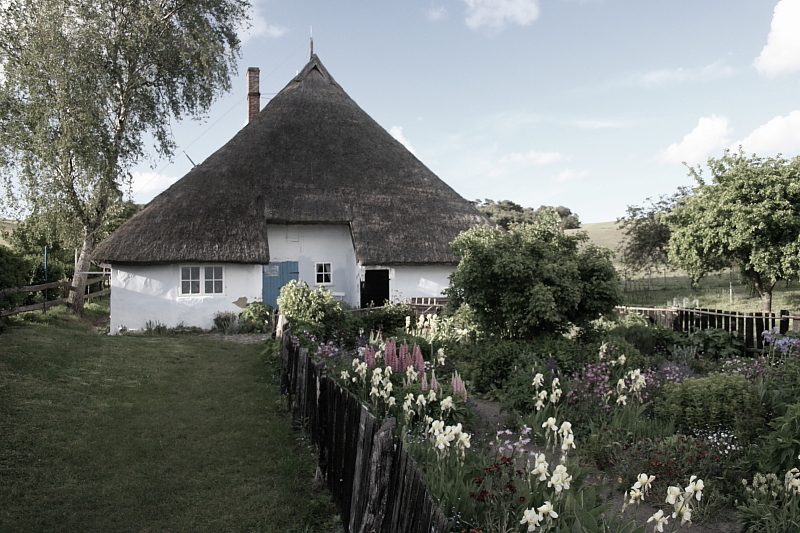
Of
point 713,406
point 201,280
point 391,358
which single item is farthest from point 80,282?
point 713,406

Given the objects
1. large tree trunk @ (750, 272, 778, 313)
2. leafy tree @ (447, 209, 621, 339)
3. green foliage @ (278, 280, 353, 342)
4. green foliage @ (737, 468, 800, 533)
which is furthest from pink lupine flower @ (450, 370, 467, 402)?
large tree trunk @ (750, 272, 778, 313)

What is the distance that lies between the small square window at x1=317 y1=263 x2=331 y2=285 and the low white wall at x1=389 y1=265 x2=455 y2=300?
226 cm

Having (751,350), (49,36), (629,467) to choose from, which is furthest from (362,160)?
(629,467)

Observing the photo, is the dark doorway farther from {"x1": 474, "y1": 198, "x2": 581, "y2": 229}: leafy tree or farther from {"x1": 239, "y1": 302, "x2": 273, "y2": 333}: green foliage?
{"x1": 474, "y1": 198, "x2": 581, "y2": 229}: leafy tree

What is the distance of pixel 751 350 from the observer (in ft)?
31.9

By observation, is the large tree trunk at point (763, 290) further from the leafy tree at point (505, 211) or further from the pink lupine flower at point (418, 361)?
the leafy tree at point (505, 211)

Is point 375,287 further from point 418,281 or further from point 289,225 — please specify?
point 289,225

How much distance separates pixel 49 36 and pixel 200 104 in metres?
4.89

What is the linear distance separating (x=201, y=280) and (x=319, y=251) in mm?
3836

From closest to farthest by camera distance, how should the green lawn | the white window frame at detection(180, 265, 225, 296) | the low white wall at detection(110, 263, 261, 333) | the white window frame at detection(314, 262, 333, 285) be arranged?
the green lawn
the low white wall at detection(110, 263, 261, 333)
the white window frame at detection(180, 265, 225, 296)
the white window frame at detection(314, 262, 333, 285)

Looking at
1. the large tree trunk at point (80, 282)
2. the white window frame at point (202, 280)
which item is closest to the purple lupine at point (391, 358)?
the white window frame at point (202, 280)

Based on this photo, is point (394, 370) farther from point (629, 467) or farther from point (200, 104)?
point (200, 104)

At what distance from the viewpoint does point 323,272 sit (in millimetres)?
18875

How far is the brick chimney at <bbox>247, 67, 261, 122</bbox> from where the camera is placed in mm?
24438
